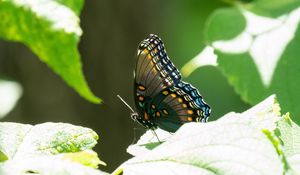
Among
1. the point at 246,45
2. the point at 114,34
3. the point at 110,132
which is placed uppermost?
the point at 246,45

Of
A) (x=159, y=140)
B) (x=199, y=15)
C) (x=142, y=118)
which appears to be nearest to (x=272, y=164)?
(x=159, y=140)

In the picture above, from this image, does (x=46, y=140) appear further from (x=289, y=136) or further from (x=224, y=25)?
(x=224, y=25)

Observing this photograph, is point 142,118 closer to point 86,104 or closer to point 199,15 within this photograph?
point 199,15

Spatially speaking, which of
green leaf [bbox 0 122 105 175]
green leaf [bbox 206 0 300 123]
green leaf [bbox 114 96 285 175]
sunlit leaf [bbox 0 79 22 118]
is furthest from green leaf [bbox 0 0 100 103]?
sunlit leaf [bbox 0 79 22 118]

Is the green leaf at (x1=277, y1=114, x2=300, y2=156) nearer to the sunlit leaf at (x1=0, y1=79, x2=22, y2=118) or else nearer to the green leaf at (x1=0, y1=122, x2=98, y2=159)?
the green leaf at (x1=0, y1=122, x2=98, y2=159)

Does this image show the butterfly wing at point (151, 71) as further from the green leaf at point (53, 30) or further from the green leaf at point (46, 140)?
Result: the green leaf at point (46, 140)
